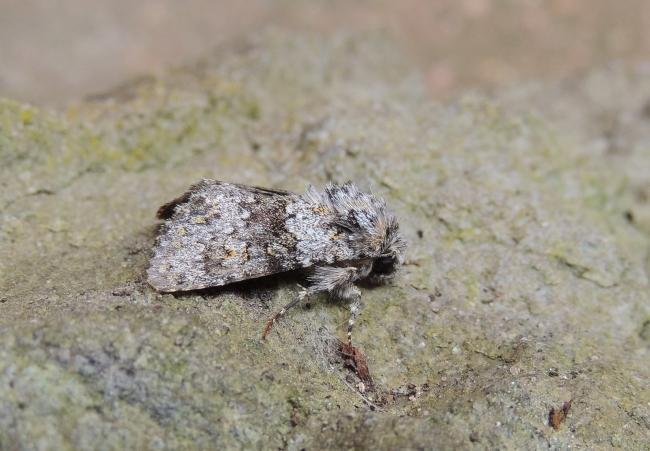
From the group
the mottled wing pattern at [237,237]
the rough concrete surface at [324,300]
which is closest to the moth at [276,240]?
the mottled wing pattern at [237,237]

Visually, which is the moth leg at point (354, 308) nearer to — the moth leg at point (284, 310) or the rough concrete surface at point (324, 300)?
the rough concrete surface at point (324, 300)

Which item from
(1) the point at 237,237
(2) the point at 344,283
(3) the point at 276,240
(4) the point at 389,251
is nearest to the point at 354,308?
(2) the point at 344,283

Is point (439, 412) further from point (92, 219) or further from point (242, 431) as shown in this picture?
point (92, 219)

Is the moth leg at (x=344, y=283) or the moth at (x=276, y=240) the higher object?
the moth at (x=276, y=240)

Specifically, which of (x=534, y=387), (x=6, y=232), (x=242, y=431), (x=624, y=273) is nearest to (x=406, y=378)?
(x=534, y=387)

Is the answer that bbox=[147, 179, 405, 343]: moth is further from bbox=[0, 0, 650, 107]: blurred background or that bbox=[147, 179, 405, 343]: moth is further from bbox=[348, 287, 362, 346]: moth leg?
bbox=[0, 0, 650, 107]: blurred background

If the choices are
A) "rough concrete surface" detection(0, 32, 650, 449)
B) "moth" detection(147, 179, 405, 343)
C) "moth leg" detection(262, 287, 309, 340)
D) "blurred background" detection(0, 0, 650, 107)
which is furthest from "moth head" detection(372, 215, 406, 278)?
"blurred background" detection(0, 0, 650, 107)

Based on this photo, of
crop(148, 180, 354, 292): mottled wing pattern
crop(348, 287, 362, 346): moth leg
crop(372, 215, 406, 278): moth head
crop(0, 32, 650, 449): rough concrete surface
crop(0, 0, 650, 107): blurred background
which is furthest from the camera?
crop(0, 0, 650, 107): blurred background
